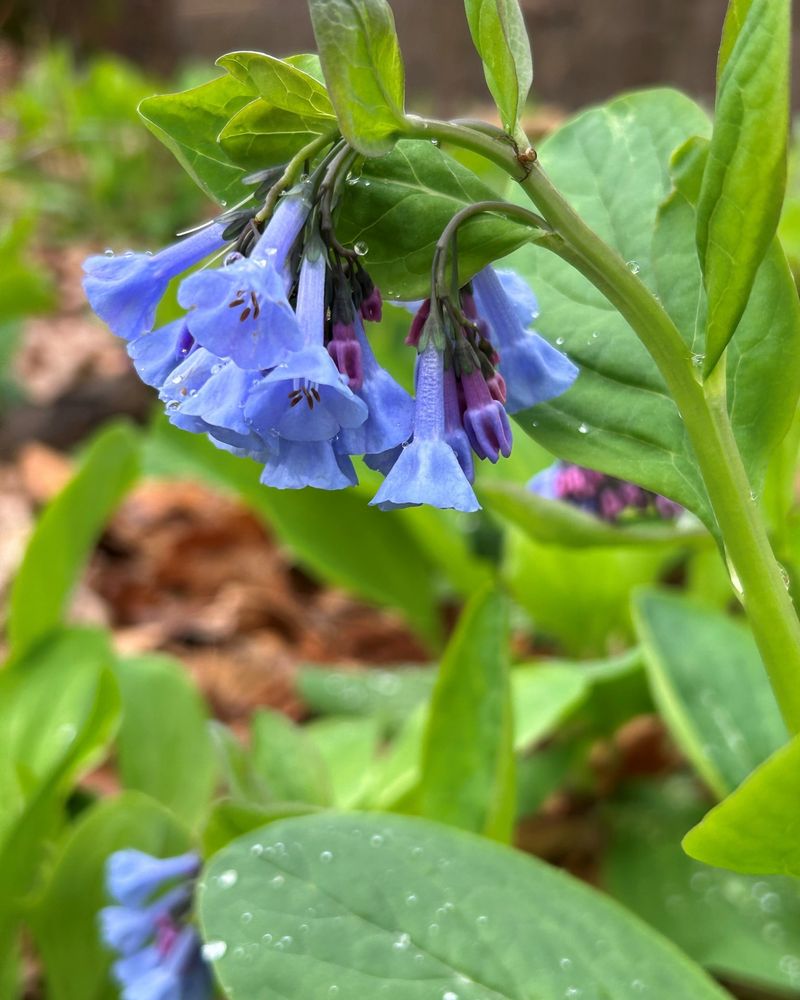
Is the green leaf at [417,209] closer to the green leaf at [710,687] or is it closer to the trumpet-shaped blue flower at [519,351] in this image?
the trumpet-shaped blue flower at [519,351]

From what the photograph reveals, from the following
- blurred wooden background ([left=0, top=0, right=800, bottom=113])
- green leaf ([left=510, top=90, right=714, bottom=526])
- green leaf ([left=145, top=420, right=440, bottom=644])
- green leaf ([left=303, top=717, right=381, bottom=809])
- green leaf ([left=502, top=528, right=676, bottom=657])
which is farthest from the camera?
blurred wooden background ([left=0, top=0, right=800, bottom=113])

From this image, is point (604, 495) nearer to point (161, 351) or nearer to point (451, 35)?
point (161, 351)

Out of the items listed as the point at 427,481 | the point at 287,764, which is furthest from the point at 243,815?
the point at 427,481

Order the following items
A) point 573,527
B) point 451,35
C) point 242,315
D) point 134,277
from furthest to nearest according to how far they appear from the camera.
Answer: point 451,35 < point 573,527 < point 134,277 < point 242,315

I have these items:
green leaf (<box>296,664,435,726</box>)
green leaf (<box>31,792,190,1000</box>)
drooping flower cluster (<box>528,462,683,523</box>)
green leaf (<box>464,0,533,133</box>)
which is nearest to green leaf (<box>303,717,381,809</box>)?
green leaf (<box>296,664,435,726</box>)

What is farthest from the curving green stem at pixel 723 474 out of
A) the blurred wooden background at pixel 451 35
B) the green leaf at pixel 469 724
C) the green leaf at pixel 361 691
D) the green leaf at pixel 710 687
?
the blurred wooden background at pixel 451 35

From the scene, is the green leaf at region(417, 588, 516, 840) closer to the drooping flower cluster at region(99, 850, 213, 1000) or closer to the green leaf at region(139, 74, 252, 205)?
the drooping flower cluster at region(99, 850, 213, 1000)
